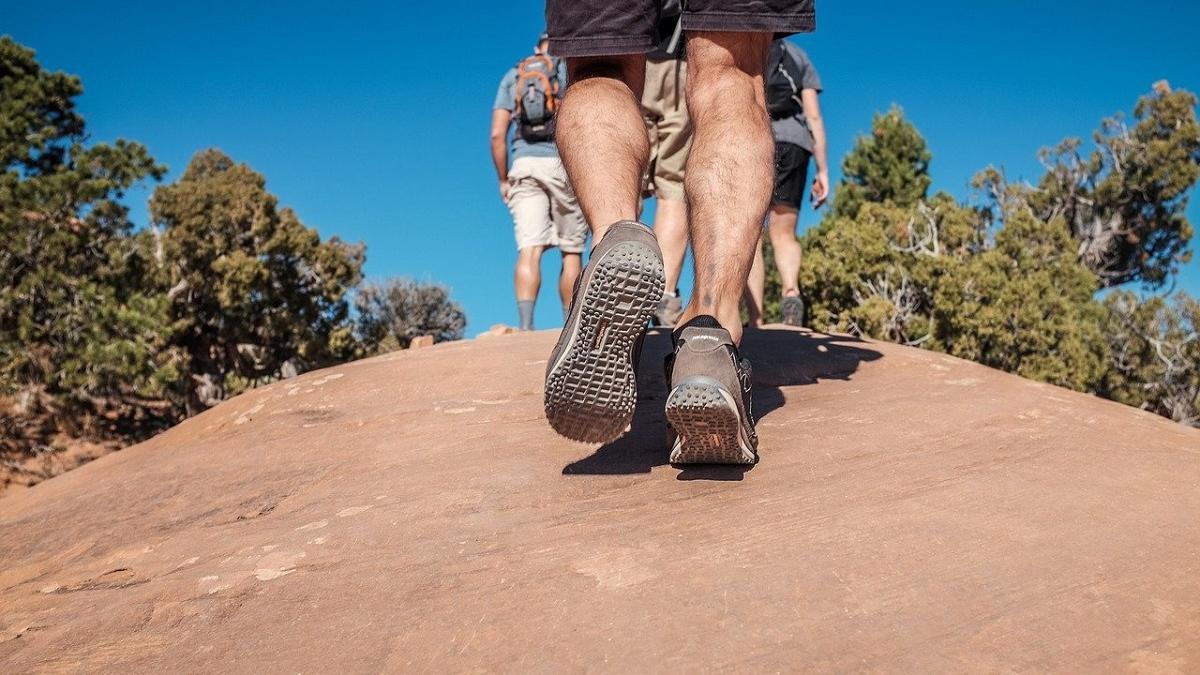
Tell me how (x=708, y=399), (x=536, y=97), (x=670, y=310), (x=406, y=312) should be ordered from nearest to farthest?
(x=708, y=399)
(x=670, y=310)
(x=536, y=97)
(x=406, y=312)

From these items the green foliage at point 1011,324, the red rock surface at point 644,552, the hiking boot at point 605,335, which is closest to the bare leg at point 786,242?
the red rock surface at point 644,552

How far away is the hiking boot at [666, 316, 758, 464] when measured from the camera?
152 centimetres

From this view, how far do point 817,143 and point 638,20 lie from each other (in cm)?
435

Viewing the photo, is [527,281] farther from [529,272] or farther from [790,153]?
[790,153]

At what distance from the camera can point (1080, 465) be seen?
5.75 ft

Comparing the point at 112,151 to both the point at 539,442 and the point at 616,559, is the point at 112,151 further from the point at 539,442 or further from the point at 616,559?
the point at 616,559

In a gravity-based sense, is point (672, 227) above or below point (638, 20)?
below

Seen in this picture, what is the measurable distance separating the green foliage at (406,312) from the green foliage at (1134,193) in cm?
1506

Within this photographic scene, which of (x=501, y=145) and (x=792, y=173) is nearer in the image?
(x=792, y=173)

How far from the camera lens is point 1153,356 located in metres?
15.5

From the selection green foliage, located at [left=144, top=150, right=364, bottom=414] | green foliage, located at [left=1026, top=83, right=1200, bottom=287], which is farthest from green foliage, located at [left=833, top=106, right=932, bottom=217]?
green foliage, located at [left=144, top=150, right=364, bottom=414]

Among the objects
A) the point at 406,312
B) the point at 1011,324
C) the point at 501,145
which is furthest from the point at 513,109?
the point at 406,312

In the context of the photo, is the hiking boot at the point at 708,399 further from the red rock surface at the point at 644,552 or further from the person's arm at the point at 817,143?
the person's arm at the point at 817,143

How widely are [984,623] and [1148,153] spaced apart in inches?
946
